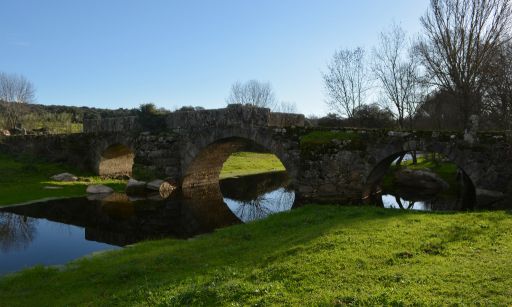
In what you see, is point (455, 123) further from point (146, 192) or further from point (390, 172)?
→ point (146, 192)

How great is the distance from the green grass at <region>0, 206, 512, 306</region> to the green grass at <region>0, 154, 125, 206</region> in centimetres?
1405

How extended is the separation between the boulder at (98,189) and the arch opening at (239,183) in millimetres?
4906

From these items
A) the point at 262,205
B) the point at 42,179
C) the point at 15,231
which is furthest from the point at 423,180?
the point at 42,179

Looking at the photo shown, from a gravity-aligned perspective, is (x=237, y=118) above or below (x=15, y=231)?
above

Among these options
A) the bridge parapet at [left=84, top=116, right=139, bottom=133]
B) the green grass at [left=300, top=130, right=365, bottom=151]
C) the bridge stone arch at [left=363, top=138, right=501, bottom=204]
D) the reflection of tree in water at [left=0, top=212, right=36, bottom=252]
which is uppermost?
the bridge parapet at [left=84, top=116, right=139, bottom=133]

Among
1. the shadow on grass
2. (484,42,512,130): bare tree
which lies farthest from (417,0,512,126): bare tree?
the shadow on grass

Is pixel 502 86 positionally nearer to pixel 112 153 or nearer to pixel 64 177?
pixel 112 153

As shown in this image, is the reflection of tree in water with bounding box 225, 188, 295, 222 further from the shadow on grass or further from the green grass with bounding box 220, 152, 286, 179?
the green grass with bounding box 220, 152, 286, 179

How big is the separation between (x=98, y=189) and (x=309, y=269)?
69.4 feet

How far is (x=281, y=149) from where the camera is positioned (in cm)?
2305

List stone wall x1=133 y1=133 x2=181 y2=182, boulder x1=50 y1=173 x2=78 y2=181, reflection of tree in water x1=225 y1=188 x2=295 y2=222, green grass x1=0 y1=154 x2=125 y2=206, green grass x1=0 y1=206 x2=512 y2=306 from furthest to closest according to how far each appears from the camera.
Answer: boulder x1=50 y1=173 x2=78 y2=181 → stone wall x1=133 y1=133 x2=181 y2=182 → green grass x1=0 y1=154 x2=125 y2=206 → reflection of tree in water x1=225 y1=188 x2=295 y2=222 → green grass x1=0 y1=206 x2=512 y2=306

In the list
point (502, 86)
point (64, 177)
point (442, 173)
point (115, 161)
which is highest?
point (502, 86)

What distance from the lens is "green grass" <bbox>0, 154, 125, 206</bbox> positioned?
23781 millimetres

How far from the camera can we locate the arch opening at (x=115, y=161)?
33.1 m
